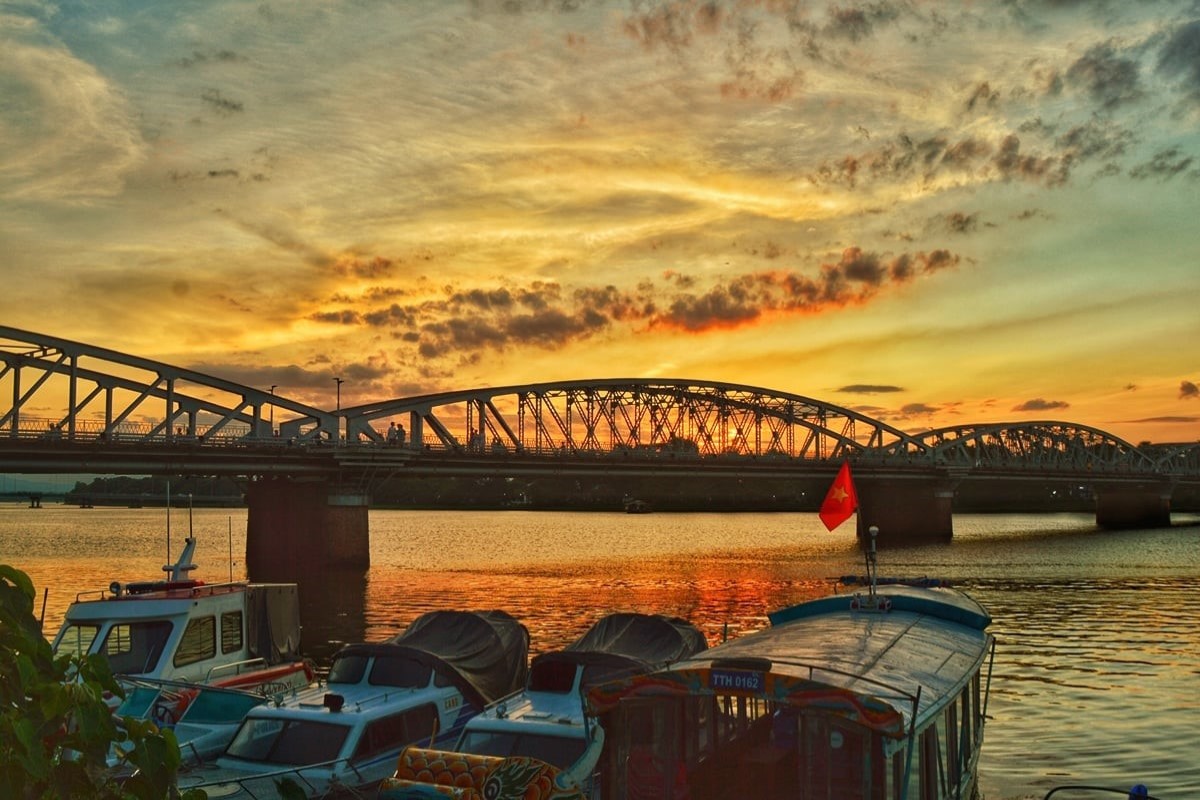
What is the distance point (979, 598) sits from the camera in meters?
64.4

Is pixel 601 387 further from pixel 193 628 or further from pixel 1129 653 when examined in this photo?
pixel 193 628

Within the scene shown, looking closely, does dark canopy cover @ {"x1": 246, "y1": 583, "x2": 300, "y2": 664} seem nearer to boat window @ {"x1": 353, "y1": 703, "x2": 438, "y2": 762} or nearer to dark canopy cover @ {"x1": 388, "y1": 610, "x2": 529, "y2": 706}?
dark canopy cover @ {"x1": 388, "y1": 610, "x2": 529, "y2": 706}

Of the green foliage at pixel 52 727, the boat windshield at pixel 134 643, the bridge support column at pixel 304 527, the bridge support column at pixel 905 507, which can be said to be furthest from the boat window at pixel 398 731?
the bridge support column at pixel 905 507

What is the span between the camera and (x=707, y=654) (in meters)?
16.2

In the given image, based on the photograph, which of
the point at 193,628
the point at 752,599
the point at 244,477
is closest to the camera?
the point at 193,628

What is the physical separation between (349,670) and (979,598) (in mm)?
51800

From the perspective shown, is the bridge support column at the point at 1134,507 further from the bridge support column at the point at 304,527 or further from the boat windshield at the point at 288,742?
the boat windshield at the point at 288,742

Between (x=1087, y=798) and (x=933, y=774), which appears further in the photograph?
(x=1087, y=798)

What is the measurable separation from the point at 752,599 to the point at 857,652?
49336mm

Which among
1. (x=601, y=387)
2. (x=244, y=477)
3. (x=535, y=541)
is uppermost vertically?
(x=601, y=387)

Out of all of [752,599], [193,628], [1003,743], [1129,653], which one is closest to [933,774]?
[1003,743]

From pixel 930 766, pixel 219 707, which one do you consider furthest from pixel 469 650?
pixel 930 766

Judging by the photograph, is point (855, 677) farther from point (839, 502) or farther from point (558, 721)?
point (839, 502)

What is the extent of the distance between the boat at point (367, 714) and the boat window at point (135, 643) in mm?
4803
